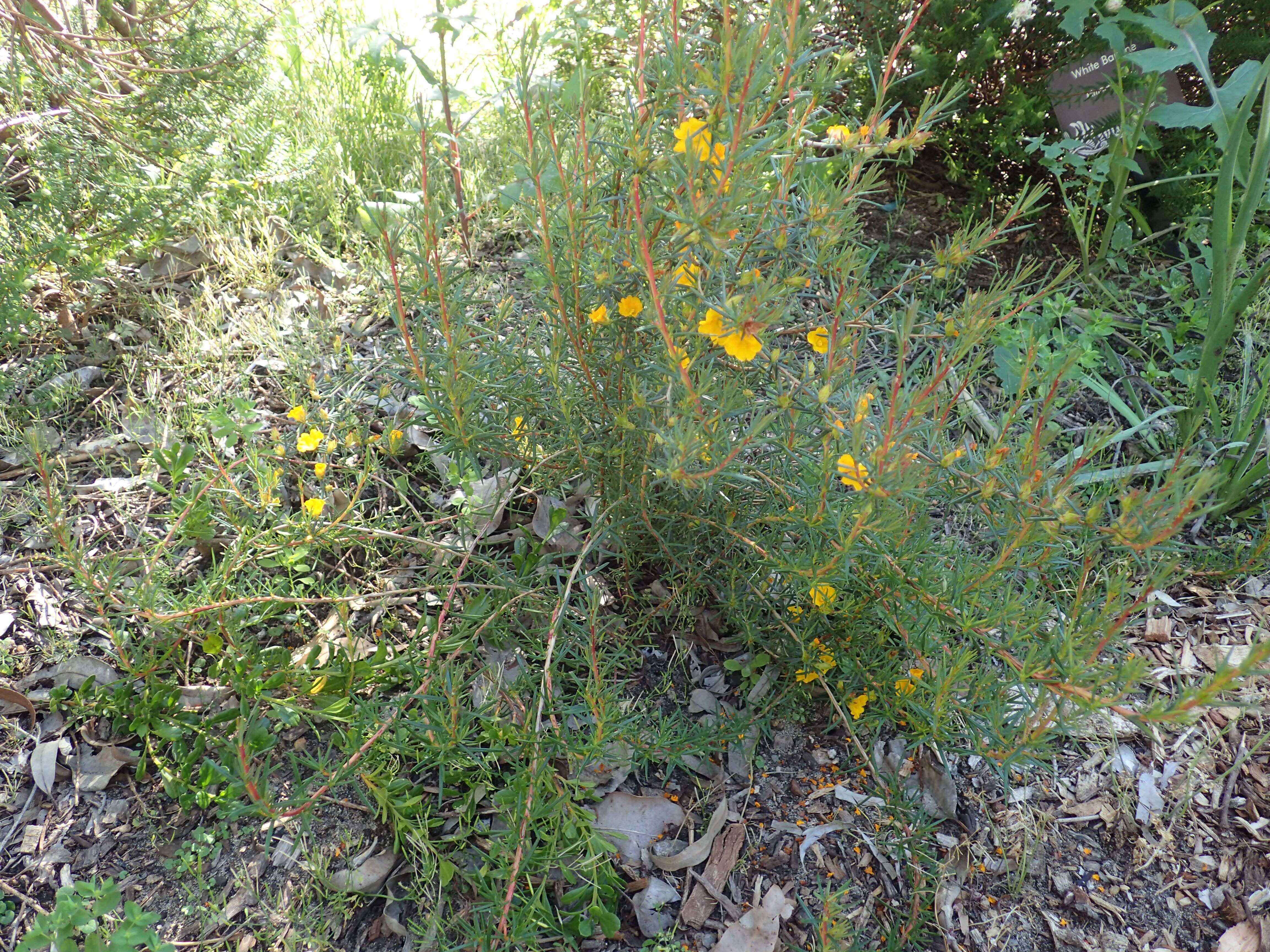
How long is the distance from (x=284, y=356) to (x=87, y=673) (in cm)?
104

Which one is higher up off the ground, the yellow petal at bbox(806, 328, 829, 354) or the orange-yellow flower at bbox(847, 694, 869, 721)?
the yellow petal at bbox(806, 328, 829, 354)

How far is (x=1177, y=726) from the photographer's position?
1917mm

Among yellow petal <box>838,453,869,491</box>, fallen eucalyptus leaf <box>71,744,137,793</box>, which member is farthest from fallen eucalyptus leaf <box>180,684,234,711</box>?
yellow petal <box>838,453,869,491</box>

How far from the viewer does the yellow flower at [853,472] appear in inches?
48.2

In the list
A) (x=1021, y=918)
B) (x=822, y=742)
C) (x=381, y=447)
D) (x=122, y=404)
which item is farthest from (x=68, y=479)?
(x=1021, y=918)

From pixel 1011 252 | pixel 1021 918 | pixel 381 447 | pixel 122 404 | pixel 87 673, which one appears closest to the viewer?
pixel 1021 918

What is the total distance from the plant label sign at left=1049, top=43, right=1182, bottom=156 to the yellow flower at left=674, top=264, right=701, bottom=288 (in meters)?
2.13

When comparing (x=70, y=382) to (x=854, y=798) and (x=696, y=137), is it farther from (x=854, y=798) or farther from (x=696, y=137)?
(x=854, y=798)

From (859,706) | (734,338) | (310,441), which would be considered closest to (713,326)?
(734,338)

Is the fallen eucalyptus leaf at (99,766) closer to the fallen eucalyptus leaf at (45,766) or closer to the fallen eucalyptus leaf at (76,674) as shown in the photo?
the fallen eucalyptus leaf at (45,766)

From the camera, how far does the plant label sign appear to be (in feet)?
9.04

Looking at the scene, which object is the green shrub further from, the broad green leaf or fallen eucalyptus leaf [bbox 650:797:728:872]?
the broad green leaf

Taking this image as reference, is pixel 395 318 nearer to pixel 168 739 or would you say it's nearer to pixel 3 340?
pixel 168 739

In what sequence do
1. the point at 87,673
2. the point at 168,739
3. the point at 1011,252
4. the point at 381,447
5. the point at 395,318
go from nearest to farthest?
the point at 395,318 < the point at 168,739 < the point at 87,673 < the point at 381,447 < the point at 1011,252
